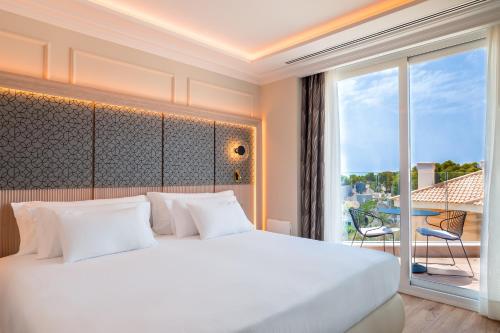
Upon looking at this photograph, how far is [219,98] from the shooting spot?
3846 mm

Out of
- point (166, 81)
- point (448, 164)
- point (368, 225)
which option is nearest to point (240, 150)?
point (166, 81)

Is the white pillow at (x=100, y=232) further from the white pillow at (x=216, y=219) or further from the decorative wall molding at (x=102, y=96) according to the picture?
the decorative wall molding at (x=102, y=96)

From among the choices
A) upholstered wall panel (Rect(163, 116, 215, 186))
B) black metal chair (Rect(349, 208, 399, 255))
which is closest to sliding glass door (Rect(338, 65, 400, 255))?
black metal chair (Rect(349, 208, 399, 255))

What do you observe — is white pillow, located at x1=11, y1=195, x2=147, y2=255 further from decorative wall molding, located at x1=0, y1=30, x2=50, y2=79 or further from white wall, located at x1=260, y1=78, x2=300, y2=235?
white wall, located at x1=260, y1=78, x2=300, y2=235

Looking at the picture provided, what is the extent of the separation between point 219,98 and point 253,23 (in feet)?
3.59

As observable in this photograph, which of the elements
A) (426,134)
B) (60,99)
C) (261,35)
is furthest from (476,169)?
(60,99)

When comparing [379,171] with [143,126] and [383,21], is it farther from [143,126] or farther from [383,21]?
[143,126]

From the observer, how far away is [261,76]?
13.8 ft

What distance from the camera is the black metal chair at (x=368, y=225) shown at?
10.9 ft

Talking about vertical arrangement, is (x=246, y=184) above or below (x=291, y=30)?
below

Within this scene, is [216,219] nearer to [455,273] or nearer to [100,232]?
[100,232]

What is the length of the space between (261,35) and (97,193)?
2.39 metres

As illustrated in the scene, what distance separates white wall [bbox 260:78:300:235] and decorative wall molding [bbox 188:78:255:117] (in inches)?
11.1

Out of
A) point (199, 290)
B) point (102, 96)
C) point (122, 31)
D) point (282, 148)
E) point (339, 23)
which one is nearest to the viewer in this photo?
point (199, 290)
